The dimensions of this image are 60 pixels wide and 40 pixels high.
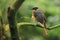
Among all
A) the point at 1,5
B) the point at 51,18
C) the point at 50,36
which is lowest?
the point at 50,36

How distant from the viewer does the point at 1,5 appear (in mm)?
2711

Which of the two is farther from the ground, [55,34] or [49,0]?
[49,0]

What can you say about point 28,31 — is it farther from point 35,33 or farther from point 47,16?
Result: point 47,16

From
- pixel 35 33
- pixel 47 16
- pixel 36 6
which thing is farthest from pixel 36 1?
pixel 35 33

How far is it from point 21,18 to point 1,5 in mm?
297

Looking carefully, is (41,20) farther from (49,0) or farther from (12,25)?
(12,25)

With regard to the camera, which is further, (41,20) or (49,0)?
(49,0)

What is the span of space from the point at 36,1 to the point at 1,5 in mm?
517

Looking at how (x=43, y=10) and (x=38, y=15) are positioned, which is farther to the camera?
(x=38, y=15)

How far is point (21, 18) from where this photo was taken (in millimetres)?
2799

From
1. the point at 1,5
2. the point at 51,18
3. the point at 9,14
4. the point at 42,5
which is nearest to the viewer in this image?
the point at 9,14

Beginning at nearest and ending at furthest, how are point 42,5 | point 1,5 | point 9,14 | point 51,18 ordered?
1. point 9,14
2. point 1,5
3. point 42,5
4. point 51,18

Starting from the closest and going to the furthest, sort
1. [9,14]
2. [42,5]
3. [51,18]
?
[9,14] → [42,5] → [51,18]

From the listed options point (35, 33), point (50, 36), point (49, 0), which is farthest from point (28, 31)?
point (49, 0)
